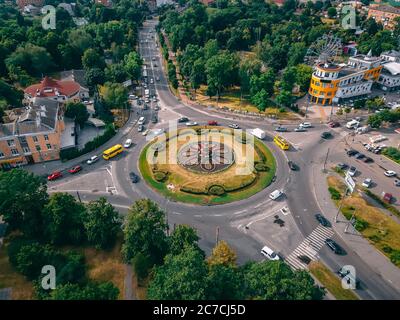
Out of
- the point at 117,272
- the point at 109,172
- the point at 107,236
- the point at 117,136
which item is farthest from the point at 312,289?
the point at 117,136

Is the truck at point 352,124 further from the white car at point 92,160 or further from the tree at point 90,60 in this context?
the tree at point 90,60

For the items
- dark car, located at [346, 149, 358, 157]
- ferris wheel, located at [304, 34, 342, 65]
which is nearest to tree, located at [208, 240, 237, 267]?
dark car, located at [346, 149, 358, 157]

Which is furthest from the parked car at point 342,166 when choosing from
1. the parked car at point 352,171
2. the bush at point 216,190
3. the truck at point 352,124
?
the bush at point 216,190

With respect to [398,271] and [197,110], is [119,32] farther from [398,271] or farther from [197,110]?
[398,271]

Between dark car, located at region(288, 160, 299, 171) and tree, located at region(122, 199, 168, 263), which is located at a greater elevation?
tree, located at region(122, 199, 168, 263)

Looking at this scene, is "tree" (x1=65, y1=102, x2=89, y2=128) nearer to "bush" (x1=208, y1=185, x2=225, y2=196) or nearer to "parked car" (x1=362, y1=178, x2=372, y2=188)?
"bush" (x1=208, y1=185, x2=225, y2=196)
